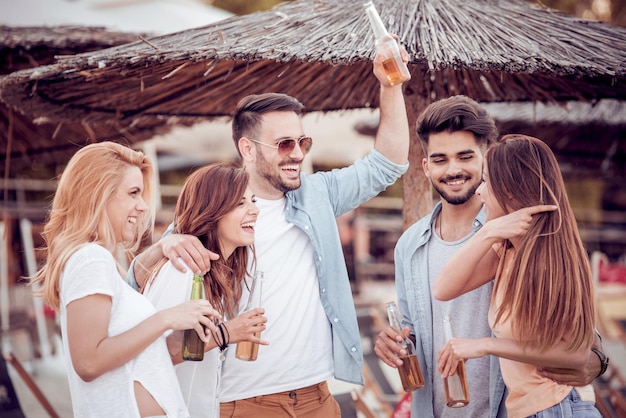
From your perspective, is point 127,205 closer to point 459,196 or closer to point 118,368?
point 118,368

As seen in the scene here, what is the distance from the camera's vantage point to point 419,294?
323cm

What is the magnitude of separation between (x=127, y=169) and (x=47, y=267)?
0.44 metres

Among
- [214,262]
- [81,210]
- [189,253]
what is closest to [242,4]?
[214,262]

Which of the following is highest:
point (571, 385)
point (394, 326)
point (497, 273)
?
point (497, 273)

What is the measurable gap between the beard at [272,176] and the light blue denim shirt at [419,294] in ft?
1.86

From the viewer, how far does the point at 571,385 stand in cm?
258

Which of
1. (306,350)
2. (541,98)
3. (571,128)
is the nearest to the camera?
(306,350)

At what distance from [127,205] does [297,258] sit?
86 centimetres

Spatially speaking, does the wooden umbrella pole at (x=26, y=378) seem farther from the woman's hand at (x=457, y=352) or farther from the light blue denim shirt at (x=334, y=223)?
the woman's hand at (x=457, y=352)

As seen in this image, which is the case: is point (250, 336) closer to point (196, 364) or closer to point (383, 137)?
point (196, 364)

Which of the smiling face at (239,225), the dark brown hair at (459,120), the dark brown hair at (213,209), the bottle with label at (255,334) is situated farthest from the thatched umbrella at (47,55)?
the dark brown hair at (459,120)

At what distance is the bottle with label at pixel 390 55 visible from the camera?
116 inches

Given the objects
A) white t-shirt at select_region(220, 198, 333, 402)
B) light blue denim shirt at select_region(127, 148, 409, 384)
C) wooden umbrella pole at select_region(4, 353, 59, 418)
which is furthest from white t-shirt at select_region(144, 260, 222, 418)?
wooden umbrella pole at select_region(4, 353, 59, 418)

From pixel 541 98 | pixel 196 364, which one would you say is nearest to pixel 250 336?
pixel 196 364
